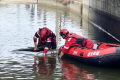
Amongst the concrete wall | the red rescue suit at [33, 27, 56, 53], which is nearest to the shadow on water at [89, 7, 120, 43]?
the concrete wall

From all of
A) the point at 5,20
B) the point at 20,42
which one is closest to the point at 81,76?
the point at 20,42

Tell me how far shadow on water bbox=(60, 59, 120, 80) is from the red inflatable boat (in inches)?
7.8

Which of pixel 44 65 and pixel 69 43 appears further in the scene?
pixel 69 43

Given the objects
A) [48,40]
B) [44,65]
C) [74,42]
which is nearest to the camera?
[44,65]

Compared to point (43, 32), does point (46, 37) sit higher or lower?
lower

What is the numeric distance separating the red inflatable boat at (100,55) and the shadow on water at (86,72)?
0.20m

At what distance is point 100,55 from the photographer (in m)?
11.7

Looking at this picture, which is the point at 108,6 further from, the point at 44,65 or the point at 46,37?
the point at 44,65

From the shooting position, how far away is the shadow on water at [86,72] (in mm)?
10797

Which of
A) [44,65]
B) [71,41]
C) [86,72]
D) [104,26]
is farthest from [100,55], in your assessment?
[104,26]

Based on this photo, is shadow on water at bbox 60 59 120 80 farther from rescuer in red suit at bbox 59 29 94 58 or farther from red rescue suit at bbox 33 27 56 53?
red rescue suit at bbox 33 27 56 53

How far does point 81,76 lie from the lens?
10.8 meters

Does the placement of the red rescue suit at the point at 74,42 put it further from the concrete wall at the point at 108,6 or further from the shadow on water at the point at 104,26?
the concrete wall at the point at 108,6

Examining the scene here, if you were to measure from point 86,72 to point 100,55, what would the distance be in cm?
76
